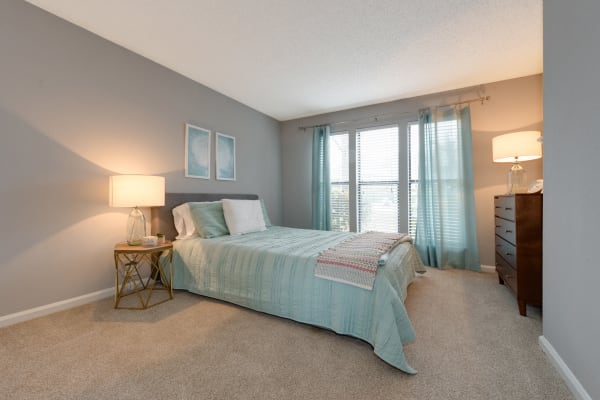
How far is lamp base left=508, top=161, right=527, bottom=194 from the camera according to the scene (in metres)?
2.78

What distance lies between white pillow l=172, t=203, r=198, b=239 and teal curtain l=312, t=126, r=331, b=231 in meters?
2.22

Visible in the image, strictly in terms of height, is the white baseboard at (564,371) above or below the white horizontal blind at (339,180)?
below

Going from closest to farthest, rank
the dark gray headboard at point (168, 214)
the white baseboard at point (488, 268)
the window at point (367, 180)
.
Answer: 1. the dark gray headboard at point (168, 214)
2. the white baseboard at point (488, 268)
3. the window at point (367, 180)

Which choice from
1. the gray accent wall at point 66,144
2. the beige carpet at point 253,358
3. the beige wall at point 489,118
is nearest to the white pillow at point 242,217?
the gray accent wall at point 66,144

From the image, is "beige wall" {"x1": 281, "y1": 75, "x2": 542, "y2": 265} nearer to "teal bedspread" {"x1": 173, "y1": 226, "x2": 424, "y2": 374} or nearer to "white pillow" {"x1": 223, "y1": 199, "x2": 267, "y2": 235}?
"teal bedspread" {"x1": 173, "y1": 226, "x2": 424, "y2": 374}

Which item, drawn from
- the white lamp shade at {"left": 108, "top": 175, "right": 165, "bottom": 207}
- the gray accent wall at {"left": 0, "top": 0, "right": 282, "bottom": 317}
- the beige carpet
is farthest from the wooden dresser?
the gray accent wall at {"left": 0, "top": 0, "right": 282, "bottom": 317}

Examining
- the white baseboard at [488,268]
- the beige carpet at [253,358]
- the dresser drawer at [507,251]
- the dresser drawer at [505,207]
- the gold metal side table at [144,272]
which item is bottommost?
the beige carpet at [253,358]

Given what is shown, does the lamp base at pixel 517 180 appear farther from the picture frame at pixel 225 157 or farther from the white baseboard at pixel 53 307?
the white baseboard at pixel 53 307

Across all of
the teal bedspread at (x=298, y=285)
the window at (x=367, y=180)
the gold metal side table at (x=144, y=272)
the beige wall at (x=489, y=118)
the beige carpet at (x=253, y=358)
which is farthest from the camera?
the window at (x=367, y=180)

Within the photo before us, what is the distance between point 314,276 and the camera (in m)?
1.81

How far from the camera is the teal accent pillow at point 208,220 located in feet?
8.89

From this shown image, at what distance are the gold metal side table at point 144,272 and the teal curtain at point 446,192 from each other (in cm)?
330

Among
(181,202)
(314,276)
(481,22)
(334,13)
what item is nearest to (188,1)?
(334,13)

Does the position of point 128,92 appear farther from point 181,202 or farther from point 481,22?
point 481,22
